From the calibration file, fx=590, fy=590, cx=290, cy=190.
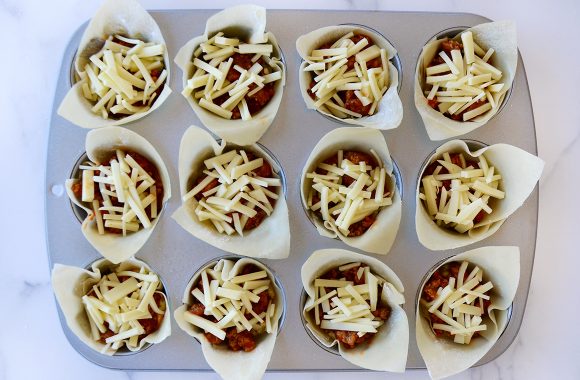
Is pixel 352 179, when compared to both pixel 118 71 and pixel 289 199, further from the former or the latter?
pixel 118 71

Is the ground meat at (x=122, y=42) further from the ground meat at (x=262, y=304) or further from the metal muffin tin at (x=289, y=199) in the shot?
the ground meat at (x=262, y=304)

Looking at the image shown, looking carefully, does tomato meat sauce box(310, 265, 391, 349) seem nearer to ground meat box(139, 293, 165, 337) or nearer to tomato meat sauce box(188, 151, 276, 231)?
tomato meat sauce box(188, 151, 276, 231)

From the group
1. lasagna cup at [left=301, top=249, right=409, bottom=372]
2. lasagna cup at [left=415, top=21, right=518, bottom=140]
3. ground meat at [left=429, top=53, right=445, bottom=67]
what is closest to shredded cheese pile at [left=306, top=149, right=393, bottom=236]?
lasagna cup at [left=301, top=249, right=409, bottom=372]

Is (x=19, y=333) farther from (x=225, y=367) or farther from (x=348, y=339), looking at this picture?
(x=348, y=339)

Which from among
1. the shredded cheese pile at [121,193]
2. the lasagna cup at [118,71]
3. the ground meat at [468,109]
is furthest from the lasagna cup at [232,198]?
the ground meat at [468,109]

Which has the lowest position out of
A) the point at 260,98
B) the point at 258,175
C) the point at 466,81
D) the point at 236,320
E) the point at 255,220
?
the point at 236,320

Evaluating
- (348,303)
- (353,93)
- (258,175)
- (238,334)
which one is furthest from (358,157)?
(238,334)
